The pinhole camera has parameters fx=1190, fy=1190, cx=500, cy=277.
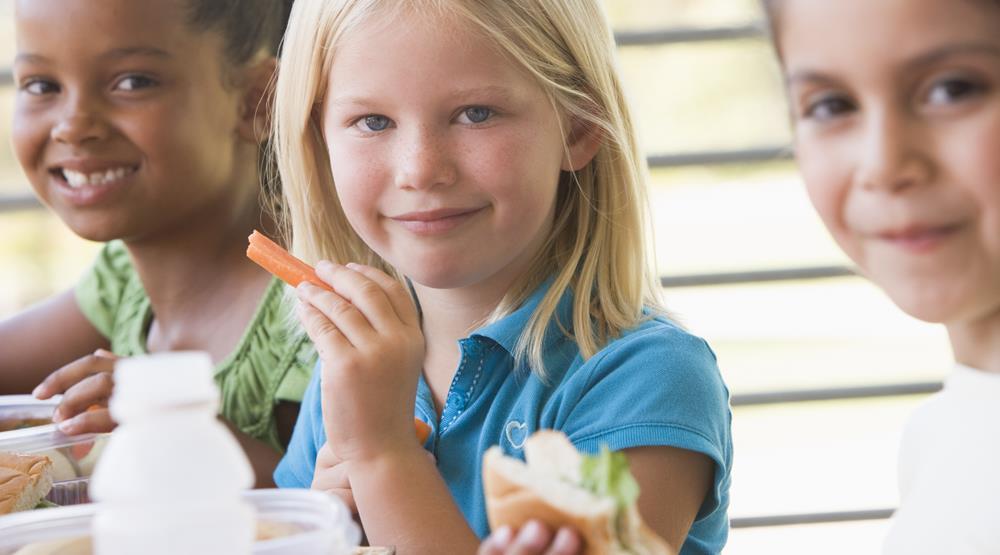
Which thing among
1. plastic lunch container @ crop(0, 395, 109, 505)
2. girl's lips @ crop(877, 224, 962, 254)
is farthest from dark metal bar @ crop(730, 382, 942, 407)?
girl's lips @ crop(877, 224, 962, 254)

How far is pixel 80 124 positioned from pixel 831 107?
4.63ft

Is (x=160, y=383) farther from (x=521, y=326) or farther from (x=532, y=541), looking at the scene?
(x=521, y=326)

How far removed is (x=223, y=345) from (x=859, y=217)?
1.47m

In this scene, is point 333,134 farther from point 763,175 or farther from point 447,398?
point 763,175

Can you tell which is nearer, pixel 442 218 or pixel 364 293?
pixel 364 293

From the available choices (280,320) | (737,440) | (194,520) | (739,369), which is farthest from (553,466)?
(739,369)

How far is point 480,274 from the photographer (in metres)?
1.57

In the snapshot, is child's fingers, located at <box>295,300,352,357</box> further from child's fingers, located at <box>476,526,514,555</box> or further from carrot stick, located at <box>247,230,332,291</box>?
child's fingers, located at <box>476,526,514,555</box>

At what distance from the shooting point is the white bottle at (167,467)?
0.75 meters

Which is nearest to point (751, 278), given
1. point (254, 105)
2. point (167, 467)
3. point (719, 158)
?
point (719, 158)

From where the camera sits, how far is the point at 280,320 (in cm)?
212

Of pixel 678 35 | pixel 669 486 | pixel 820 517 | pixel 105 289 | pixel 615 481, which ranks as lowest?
pixel 820 517

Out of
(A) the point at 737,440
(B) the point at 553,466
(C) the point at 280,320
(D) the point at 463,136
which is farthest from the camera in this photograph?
(A) the point at 737,440

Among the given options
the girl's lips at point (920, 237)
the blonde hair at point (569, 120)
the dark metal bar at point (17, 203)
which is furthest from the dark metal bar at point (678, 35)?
the girl's lips at point (920, 237)
